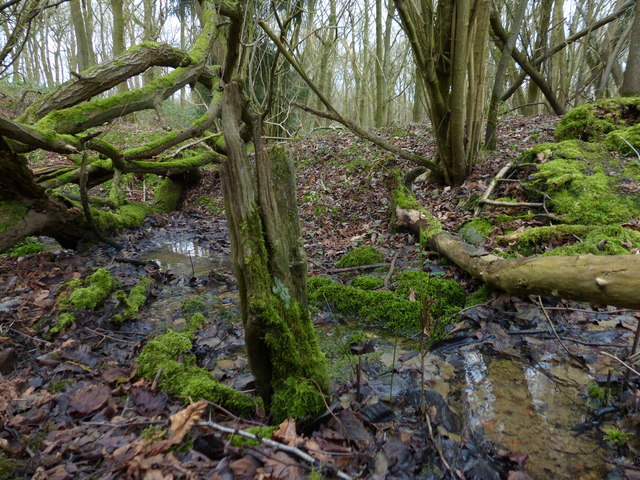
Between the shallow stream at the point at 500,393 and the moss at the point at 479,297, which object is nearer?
the shallow stream at the point at 500,393

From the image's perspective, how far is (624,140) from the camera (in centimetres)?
538

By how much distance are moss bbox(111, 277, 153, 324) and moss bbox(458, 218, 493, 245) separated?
4076mm

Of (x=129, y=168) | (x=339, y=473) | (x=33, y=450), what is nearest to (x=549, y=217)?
(x=339, y=473)

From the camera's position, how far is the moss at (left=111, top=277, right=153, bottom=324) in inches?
147

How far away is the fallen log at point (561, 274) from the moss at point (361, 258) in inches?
41.2

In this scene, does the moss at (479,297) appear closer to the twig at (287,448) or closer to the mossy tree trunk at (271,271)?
the mossy tree trunk at (271,271)

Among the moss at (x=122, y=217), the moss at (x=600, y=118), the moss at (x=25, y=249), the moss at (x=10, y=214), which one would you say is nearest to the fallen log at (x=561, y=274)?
the moss at (x=600, y=118)

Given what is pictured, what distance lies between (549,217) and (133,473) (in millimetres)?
4919

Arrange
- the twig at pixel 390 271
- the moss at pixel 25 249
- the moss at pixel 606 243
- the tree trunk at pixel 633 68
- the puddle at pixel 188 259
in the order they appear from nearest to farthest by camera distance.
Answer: the moss at pixel 606 243 < the twig at pixel 390 271 < the puddle at pixel 188 259 < the moss at pixel 25 249 < the tree trunk at pixel 633 68

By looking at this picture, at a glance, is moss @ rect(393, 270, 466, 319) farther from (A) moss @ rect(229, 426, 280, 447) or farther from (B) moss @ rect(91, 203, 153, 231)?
(B) moss @ rect(91, 203, 153, 231)

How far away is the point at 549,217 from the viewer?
454cm

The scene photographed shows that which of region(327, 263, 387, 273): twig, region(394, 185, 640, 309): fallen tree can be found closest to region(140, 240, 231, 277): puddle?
region(327, 263, 387, 273): twig

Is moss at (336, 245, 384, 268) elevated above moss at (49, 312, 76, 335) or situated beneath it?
Result: elevated above

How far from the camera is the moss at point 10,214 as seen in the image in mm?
4734
